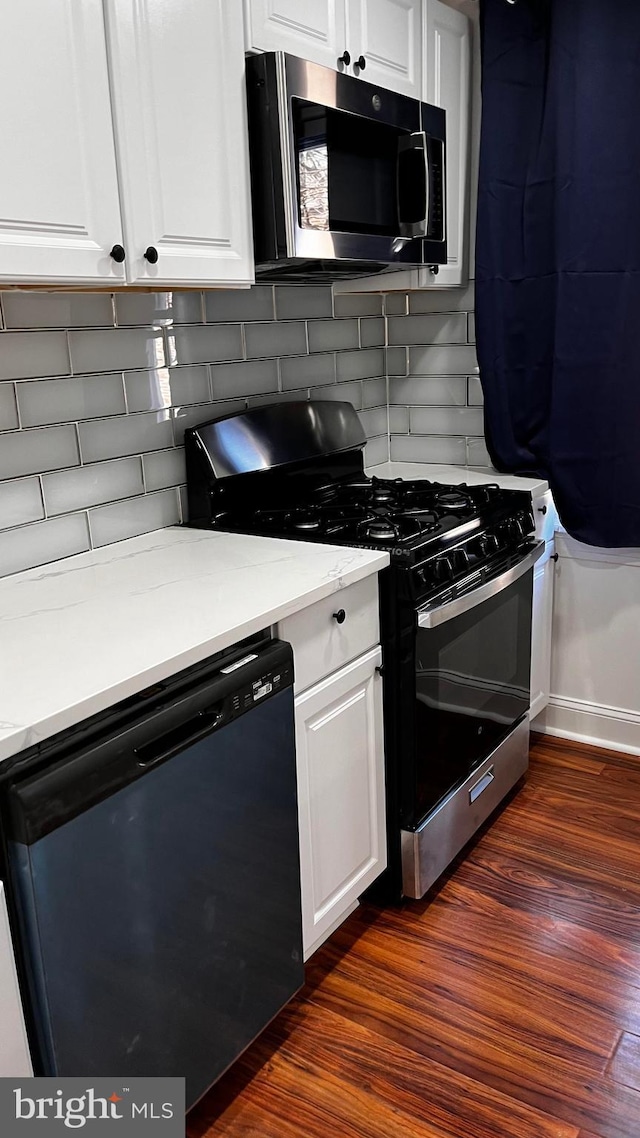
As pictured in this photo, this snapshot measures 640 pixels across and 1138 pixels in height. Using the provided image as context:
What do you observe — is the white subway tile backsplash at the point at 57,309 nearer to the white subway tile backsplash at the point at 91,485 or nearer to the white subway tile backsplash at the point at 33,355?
the white subway tile backsplash at the point at 33,355

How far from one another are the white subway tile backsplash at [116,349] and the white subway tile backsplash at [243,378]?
0.17 meters

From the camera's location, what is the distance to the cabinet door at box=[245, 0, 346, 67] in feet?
6.01

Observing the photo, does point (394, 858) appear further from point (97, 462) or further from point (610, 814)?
point (97, 462)

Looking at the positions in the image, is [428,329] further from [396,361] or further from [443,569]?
[443,569]

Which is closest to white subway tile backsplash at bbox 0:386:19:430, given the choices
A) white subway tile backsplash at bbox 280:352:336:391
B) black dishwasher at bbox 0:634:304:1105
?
black dishwasher at bbox 0:634:304:1105

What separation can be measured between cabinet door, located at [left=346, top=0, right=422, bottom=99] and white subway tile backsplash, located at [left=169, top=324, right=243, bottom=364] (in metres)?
0.70

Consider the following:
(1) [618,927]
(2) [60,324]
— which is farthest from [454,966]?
(2) [60,324]

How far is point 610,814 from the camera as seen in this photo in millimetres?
2559

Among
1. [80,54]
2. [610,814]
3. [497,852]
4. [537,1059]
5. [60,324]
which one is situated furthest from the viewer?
[610,814]

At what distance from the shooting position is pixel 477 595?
2.17 m

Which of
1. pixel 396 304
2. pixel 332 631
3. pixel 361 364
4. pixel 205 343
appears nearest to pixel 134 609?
pixel 332 631

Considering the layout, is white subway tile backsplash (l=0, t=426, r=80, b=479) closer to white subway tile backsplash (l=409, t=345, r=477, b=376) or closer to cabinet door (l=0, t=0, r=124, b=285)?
cabinet door (l=0, t=0, r=124, b=285)

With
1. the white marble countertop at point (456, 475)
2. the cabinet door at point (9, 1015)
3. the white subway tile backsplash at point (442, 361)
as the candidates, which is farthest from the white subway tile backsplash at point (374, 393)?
the cabinet door at point (9, 1015)

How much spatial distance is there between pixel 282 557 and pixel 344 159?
945 millimetres
